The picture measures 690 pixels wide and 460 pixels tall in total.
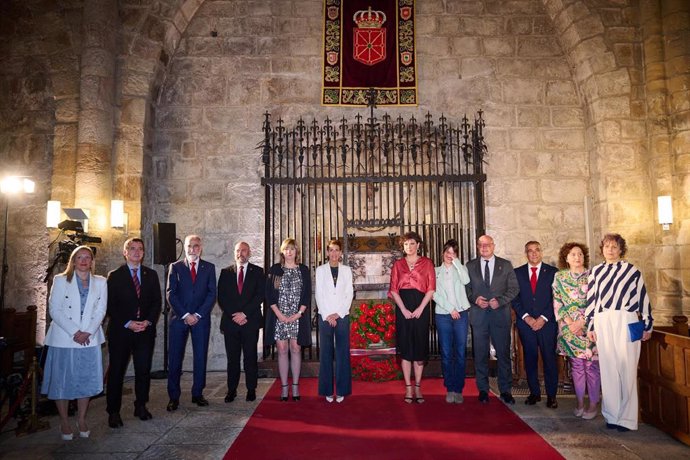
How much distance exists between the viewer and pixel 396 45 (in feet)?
20.0

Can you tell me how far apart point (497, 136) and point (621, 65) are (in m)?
1.75

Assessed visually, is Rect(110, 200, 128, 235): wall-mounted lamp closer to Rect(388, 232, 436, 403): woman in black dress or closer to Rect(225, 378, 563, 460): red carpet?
Rect(225, 378, 563, 460): red carpet

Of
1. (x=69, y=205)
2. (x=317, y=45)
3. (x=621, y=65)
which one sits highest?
(x=317, y=45)

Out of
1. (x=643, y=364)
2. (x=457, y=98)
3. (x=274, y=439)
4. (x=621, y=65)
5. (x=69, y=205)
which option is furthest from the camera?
(x=457, y=98)

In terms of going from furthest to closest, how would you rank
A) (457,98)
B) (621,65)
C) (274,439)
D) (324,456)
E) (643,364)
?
(457,98) → (621,65) → (643,364) → (274,439) → (324,456)

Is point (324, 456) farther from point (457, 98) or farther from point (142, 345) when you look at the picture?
point (457, 98)

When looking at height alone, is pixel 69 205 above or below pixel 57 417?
above

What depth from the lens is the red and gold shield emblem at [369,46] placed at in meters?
6.11

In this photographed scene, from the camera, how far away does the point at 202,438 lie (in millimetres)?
3121

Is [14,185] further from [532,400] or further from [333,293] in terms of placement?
[532,400]

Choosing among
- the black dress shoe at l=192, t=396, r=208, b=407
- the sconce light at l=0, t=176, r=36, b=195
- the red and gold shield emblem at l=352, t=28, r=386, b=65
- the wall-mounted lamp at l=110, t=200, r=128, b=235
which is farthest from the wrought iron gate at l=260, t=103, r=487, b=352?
the sconce light at l=0, t=176, r=36, b=195

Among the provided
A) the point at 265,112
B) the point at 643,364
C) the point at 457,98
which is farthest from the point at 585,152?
the point at 265,112

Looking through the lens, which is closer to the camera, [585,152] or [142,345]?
[142,345]

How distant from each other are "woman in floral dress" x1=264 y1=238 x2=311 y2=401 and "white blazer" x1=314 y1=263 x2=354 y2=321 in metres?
0.15
